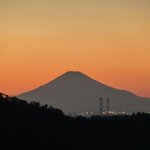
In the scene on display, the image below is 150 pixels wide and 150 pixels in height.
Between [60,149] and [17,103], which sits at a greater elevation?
[17,103]

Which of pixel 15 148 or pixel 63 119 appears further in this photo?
pixel 63 119

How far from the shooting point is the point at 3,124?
41.7 metres

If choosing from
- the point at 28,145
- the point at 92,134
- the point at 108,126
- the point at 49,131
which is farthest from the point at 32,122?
the point at 108,126

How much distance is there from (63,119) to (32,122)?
7.89 m

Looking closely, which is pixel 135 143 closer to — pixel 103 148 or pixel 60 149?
pixel 103 148

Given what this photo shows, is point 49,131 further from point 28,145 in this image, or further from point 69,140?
point 28,145

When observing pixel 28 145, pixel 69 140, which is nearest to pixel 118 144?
pixel 69 140

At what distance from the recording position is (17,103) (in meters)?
49.8

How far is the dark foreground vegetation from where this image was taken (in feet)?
139

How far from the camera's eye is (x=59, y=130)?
166ft

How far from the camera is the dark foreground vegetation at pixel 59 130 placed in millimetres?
42406

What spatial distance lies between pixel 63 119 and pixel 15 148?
1496cm

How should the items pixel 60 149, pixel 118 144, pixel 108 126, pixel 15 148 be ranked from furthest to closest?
pixel 108 126, pixel 118 144, pixel 60 149, pixel 15 148

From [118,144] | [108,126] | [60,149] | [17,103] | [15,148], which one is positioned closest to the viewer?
[15,148]
